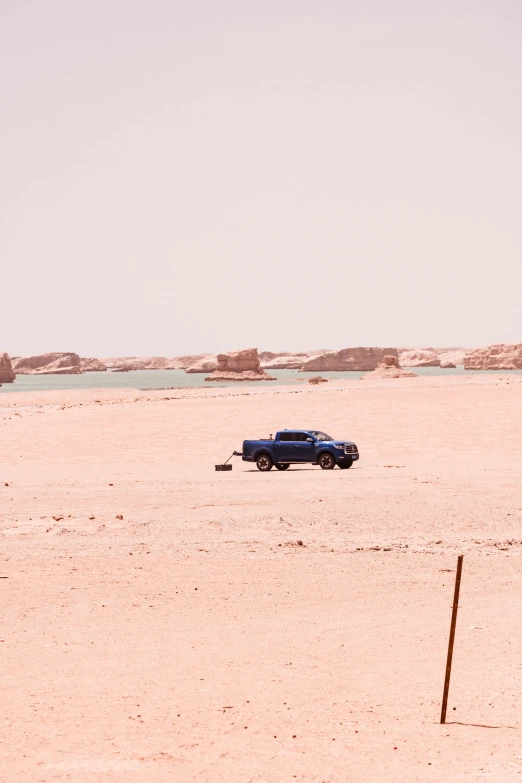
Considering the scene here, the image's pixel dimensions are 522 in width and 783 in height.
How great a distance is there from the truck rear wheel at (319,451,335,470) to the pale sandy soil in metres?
2.37

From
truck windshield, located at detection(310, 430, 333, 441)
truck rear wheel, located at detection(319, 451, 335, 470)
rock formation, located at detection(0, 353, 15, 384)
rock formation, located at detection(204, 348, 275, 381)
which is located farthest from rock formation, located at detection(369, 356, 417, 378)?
truck rear wheel, located at detection(319, 451, 335, 470)

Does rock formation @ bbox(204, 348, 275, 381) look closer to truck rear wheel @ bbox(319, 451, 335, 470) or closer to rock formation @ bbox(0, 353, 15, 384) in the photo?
rock formation @ bbox(0, 353, 15, 384)

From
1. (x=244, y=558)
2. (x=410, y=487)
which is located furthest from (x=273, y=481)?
(x=244, y=558)

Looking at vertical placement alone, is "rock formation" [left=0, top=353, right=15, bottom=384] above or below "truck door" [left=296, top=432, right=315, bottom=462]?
above

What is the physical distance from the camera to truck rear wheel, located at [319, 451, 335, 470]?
97.8ft

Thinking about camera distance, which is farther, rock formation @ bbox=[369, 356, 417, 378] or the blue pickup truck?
rock formation @ bbox=[369, 356, 417, 378]

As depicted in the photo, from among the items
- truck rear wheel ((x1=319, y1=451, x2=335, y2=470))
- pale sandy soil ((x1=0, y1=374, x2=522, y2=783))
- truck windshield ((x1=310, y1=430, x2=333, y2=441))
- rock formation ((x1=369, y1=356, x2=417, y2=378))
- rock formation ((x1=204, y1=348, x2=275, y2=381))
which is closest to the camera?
pale sandy soil ((x1=0, y1=374, x2=522, y2=783))

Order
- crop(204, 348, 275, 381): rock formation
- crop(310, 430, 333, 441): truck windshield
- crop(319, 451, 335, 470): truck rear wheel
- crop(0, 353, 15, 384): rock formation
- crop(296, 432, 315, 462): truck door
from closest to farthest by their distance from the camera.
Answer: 1. crop(319, 451, 335, 470): truck rear wheel
2. crop(296, 432, 315, 462): truck door
3. crop(310, 430, 333, 441): truck windshield
4. crop(0, 353, 15, 384): rock formation
5. crop(204, 348, 275, 381): rock formation

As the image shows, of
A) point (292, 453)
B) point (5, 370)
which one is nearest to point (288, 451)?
point (292, 453)

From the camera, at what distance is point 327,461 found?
29906 millimetres

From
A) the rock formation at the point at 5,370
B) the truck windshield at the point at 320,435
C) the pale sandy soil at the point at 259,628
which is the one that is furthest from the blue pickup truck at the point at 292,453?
the rock formation at the point at 5,370

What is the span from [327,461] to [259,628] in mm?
17805

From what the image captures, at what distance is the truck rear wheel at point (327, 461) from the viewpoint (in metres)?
29.8

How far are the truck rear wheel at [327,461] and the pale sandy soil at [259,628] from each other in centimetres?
237
